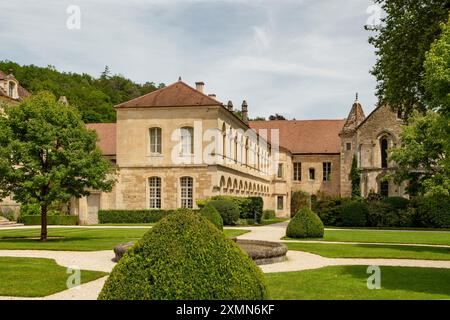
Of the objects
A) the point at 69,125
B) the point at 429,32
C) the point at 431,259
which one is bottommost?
the point at 431,259

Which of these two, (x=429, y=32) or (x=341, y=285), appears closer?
(x=341, y=285)

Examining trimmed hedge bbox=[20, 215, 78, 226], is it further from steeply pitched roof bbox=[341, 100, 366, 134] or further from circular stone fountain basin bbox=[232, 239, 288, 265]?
steeply pitched roof bbox=[341, 100, 366, 134]

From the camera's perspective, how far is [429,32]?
19.7m

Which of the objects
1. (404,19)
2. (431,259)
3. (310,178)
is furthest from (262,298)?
(310,178)

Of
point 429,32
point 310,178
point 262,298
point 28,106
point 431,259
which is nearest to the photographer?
point 262,298

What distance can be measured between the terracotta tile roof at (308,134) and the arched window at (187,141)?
24.0 metres

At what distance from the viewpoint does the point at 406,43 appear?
69.6ft

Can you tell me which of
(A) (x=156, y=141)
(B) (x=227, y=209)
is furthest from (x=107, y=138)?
(B) (x=227, y=209)

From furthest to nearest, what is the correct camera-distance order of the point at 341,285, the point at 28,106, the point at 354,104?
the point at 354,104 < the point at 28,106 < the point at 341,285

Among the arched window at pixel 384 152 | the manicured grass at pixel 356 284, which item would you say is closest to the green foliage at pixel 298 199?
the arched window at pixel 384 152

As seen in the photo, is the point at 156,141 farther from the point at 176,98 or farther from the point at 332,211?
the point at 332,211
